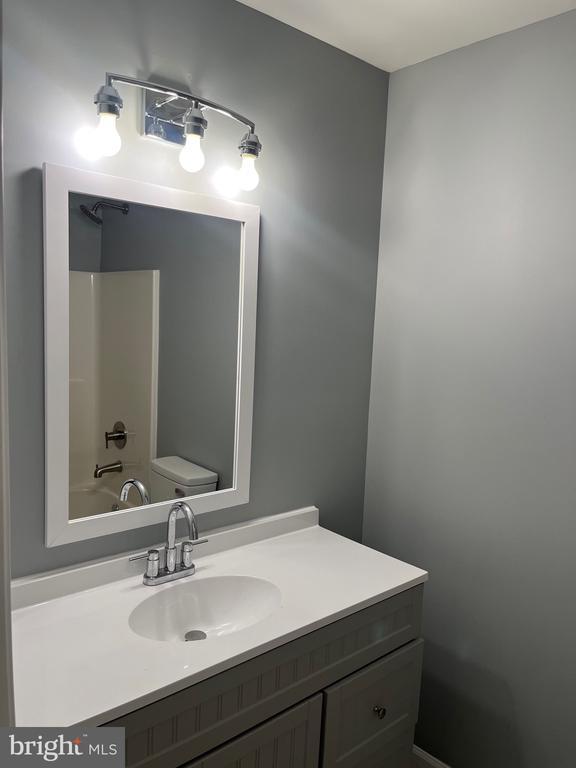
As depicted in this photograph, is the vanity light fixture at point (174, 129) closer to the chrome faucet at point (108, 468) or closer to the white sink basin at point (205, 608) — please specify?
the chrome faucet at point (108, 468)

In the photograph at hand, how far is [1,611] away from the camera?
660 millimetres

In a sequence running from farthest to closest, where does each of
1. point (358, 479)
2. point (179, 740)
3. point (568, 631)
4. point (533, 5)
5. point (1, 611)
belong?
point (358, 479), point (568, 631), point (533, 5), point (179, 740), point (1, 611)

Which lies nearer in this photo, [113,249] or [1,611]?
[1,611]

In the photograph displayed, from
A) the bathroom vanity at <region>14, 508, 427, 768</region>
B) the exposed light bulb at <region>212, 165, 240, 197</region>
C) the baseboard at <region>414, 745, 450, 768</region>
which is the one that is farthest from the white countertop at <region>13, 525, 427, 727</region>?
the exposed light bulb at <region>212, 165, 240, 197</region>

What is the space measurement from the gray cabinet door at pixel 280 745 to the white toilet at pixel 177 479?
621 millimetres

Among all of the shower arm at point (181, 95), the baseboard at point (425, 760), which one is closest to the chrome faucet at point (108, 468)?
the shower arm at point (181, 95)

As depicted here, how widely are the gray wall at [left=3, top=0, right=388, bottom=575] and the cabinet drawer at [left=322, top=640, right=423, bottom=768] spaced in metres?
0.58

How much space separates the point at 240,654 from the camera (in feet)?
4.10

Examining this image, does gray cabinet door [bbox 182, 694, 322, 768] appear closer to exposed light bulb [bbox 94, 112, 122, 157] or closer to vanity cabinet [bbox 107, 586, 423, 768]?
vanity cabinet [bbox 107, 586, 423, 768]

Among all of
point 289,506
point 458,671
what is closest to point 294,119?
point 289,506

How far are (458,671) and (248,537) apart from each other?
34.0 inches

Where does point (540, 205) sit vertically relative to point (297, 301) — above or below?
above

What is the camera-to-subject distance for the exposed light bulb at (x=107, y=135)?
53.4 inches

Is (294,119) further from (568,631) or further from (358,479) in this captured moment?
(568,631)
